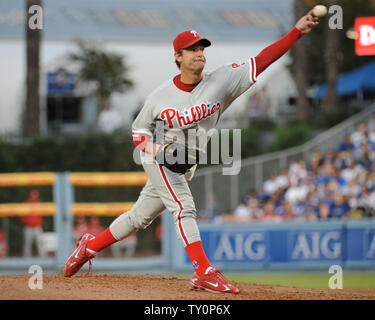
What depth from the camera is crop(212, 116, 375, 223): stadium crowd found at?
42.0 ft

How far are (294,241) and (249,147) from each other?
19.0 feet

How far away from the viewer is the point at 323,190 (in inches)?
519

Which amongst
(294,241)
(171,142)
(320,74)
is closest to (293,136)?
(294,241)

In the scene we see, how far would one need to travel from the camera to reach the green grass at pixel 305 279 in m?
10.3

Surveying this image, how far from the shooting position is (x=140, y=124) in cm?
552

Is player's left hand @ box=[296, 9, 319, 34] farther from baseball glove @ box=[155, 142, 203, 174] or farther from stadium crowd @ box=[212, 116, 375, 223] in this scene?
stadium crowd @ box=[212, 116, 375, 223]

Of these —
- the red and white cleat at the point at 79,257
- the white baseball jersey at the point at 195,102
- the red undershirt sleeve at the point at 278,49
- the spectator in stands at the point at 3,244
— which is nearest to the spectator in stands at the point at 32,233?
the spectator in stands at the point at 3,244

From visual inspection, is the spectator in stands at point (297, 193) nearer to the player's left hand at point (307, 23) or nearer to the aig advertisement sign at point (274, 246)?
the aig advertisement sign at point (274, 246)

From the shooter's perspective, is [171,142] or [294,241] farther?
[294,241]

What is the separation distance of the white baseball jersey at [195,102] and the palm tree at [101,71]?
18.4 m

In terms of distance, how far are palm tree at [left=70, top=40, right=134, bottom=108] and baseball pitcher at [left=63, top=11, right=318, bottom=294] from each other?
18.4m

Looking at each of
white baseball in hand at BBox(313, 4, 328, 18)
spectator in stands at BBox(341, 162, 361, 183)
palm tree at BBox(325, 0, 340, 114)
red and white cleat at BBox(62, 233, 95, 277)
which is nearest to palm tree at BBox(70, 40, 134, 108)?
palm tree at BBox(325, 0, 340, 114)

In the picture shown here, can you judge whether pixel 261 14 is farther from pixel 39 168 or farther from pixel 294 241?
pixel 294 241

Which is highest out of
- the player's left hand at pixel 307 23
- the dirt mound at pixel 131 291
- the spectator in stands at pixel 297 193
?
the player's left hand at pixel 307 23
